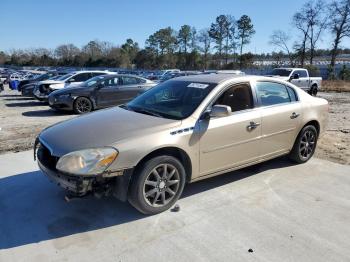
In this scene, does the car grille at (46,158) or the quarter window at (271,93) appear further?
the quarter window at (271,93)

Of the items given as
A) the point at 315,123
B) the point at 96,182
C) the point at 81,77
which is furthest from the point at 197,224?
the point at 81,77

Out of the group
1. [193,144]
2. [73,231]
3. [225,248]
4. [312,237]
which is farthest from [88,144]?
[312,237]

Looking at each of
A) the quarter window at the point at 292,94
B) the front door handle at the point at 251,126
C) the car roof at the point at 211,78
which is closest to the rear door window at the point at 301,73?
the quarter window at the point at 292,94

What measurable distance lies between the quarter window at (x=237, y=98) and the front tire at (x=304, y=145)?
1.38 metres

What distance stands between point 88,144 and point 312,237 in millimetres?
2529

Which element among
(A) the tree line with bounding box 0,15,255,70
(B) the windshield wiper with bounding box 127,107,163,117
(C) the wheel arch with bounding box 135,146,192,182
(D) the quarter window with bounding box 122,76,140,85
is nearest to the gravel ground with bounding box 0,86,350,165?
(D) the quarter window with bounding box 122,76,140,85

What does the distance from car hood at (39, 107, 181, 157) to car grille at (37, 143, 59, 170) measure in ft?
0.32

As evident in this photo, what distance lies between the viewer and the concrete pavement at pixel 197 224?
Answer: 10.5ft

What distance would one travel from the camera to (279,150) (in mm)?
5258

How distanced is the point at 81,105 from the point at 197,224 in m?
9.53

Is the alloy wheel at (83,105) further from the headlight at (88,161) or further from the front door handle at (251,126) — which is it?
the headlight at (88,161)

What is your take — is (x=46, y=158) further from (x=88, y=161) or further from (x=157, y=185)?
(x=157, y=185)

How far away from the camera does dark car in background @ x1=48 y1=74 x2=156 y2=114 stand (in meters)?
12.1

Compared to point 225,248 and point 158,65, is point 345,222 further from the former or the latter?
point 158,65
